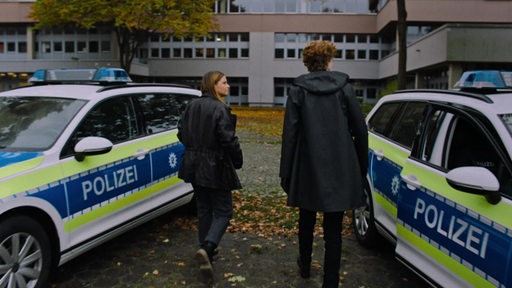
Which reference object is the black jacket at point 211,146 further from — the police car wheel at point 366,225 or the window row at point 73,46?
the window row at point 73,46

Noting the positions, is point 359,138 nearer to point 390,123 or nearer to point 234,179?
point 234,179

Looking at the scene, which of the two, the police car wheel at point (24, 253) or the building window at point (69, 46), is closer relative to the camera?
the police car wheel at point (24, 253)

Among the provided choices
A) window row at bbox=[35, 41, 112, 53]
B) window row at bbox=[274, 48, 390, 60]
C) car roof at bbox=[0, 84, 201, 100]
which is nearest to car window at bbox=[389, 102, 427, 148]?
car roof at bbox=[0, 84, 201, 100]

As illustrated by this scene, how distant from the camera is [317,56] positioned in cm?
353

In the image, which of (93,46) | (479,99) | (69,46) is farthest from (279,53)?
(479,99)

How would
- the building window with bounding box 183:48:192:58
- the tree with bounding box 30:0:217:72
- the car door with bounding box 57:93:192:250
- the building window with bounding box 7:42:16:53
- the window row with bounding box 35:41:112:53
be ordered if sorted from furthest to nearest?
1. the building window with bounding box 183:48:192:58
2. the building window with bounding box 7:42:16:53
3. the window row with bounding box 35:41:112:53
4. the tree with bounding box 30:0:217:72
5. the car door with bounding box 57:93:192:250

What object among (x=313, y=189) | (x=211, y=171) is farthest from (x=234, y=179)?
(x=313, y=189)

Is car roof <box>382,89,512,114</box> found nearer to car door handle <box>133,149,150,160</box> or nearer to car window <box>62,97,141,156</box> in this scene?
car door handle <box>133,149,150,160</box>

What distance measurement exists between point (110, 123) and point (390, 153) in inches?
105

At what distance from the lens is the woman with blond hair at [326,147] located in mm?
3373

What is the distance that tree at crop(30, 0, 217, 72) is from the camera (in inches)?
896

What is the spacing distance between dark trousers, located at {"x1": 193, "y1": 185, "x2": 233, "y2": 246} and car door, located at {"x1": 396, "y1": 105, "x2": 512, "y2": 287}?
146 centimetres

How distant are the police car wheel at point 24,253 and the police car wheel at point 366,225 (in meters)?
2.83

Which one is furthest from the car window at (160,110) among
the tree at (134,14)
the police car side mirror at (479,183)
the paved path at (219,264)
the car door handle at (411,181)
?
the tree at (134,14)
